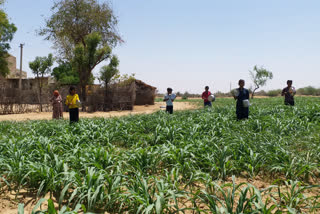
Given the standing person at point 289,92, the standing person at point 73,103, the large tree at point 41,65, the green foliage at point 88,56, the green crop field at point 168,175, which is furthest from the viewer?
the large tree at point 41,65

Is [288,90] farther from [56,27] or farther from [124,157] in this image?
[56,27]

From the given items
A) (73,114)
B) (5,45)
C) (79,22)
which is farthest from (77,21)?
(73,114)

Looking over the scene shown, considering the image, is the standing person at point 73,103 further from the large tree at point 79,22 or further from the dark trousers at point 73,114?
the large tree at point 79,22

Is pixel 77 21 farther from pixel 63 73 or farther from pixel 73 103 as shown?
pixel 73 103

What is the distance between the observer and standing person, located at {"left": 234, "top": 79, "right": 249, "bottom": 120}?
7.46 metres

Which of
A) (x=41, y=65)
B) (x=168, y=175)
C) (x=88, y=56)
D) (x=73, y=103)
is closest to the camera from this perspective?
(x=168, y=175)

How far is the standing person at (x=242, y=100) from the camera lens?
7465 mm

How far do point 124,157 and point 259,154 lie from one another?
2.09 meters

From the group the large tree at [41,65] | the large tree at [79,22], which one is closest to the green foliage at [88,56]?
the large tree at [79,22]

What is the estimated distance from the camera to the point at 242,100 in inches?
297

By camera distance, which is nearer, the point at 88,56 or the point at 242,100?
the point at 242,100

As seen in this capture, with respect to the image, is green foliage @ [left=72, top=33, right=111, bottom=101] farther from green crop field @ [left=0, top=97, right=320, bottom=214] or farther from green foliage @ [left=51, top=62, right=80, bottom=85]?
green crop field @ [left=0, top=97, right=320, bottom=214]

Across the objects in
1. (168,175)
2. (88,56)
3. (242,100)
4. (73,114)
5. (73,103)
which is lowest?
(168,175)

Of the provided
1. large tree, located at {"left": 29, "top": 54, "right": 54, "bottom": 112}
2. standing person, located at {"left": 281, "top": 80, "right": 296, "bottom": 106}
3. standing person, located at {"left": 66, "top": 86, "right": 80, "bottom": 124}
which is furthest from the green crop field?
large tree, located at {"left": 29, "top": 54, "right": 54, "bottom": 112}
